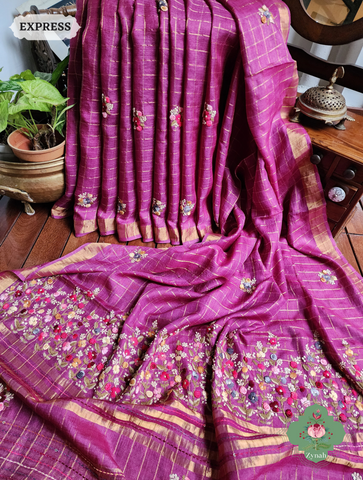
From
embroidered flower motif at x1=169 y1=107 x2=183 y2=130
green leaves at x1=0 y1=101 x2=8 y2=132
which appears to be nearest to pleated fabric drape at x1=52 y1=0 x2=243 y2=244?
embroidered flower motif at x1=169 y1=107 x2=183 y2=130

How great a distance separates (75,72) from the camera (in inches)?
45.1

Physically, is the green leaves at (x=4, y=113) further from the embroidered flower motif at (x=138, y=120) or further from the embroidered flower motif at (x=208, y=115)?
the embroidered flower motif at (x=208, y=115)

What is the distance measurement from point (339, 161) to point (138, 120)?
744mm

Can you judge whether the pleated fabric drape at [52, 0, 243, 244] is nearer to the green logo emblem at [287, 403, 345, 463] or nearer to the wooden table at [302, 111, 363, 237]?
the wooden table at [302, 111, 363, 237]

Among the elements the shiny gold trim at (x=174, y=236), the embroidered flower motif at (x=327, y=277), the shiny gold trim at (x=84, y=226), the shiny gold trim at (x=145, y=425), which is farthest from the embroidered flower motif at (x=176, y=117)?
the shiny gold trim at (x=145, y=425)

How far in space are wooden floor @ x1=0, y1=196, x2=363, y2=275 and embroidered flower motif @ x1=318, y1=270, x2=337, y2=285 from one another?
0.16m

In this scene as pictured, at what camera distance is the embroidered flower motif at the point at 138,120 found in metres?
1.13

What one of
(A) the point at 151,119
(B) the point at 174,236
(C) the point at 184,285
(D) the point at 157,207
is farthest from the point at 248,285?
(A) the point at 151,119

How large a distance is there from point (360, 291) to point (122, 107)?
3.58 feet

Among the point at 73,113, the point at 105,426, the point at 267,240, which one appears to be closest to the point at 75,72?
the point at 73,113

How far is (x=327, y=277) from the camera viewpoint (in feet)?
4.18

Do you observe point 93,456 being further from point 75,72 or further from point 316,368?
point 75,72

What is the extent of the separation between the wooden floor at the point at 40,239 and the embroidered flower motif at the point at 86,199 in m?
0.13

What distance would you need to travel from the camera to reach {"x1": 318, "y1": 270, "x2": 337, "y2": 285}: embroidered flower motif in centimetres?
126
